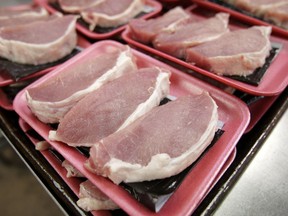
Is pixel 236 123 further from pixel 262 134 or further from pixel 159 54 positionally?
pixel 159 54

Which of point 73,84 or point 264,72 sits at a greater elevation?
point 264,72

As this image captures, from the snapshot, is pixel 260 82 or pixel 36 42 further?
pixel 36 42

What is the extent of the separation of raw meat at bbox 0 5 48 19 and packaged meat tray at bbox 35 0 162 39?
0.13m

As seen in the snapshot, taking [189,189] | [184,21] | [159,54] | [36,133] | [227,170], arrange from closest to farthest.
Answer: [189,189], [227,170], [36,133], [159,54], [184,21]

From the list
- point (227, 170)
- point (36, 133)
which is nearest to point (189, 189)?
point (227, 170)

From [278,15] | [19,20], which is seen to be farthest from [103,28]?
[278,15]

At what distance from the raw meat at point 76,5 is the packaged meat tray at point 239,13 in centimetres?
90

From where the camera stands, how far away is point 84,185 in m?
1.28

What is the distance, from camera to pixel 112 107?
1.42 m

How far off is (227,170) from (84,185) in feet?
2.14

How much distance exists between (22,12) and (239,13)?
1.79 m

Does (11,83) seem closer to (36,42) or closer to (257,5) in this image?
(36,42)

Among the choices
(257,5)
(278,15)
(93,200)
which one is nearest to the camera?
(93,200)

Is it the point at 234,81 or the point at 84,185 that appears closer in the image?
the point at 84,185
